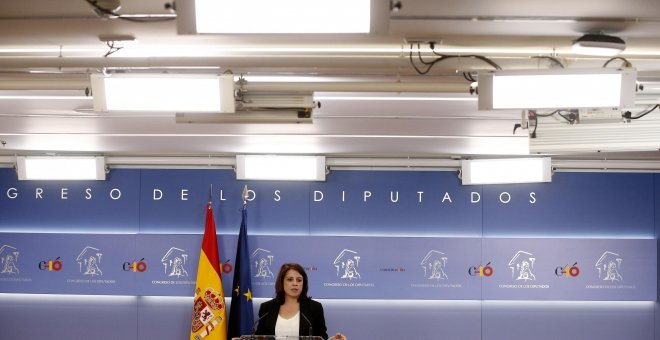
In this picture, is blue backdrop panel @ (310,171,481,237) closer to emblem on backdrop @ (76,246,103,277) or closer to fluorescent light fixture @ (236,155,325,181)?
fluorescent light fixture @ (236,155,325,181)

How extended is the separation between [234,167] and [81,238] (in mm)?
1632

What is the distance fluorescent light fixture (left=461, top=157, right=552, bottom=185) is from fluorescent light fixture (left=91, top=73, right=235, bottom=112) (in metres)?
4.36

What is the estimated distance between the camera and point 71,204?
7875 millimetres

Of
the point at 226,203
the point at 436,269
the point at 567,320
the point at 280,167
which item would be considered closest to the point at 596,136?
the point at 436,269

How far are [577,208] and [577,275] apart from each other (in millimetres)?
650

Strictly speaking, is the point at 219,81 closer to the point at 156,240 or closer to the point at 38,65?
the point at 38,65

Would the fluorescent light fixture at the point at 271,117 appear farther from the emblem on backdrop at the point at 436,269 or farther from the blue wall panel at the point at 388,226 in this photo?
the emblem on backdrop at the point at 436,269

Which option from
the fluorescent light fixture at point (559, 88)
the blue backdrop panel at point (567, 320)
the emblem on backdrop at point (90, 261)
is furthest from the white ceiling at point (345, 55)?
the blue backdrop panel at point (567, 320)

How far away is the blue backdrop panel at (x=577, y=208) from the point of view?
7.68 m

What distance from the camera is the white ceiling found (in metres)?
3.09

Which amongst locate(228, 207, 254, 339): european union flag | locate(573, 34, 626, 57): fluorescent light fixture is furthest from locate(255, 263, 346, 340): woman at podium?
locate(228, 207, 254, 339): european union flag

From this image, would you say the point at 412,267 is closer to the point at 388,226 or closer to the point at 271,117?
the point at 388,226

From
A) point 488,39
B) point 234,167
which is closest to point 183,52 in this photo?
point 488,39

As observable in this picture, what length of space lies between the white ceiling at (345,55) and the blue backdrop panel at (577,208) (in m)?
2.12
